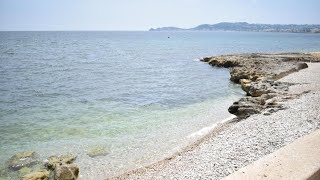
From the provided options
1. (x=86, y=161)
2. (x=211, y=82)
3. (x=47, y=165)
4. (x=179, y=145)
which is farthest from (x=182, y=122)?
(x=211, y=82)

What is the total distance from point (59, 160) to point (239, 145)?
851cm

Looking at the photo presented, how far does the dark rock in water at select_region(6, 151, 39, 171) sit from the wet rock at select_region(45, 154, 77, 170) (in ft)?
2.37

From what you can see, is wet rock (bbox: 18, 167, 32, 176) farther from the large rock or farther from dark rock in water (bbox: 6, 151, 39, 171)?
A: the large rock

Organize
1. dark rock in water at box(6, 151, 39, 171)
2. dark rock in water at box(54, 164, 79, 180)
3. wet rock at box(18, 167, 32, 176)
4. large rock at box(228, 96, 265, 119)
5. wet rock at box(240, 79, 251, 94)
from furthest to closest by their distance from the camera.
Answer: wet rock at box(240, 79, 251, 94)
large rock at box(228, 96, 265, 119)
dark rock in water at box(6, 151, 39, 171)
wet rock at box(18, 167, 32, 176)
dark rock in water at box(54, 164, 79, 180)

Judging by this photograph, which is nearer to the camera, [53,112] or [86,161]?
[86,161]

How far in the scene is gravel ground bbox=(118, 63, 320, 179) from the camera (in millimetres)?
11102

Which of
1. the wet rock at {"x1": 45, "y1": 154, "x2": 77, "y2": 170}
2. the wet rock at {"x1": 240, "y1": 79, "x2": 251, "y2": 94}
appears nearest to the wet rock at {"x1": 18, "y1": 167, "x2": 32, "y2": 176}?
the wet rock at {"x1": 45, "y1": 154, "x2": 77, "y2": 170}

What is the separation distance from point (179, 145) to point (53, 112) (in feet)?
39.0

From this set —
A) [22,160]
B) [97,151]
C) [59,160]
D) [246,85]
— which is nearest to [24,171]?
[22,160]

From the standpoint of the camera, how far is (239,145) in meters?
12.9

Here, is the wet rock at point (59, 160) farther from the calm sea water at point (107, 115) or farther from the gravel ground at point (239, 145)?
the gravel ground at point (239, 145)

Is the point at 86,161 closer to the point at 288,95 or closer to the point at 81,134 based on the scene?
the point at 81,134

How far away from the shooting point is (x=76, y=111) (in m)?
23.9

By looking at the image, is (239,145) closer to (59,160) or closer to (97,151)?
(97,151)
